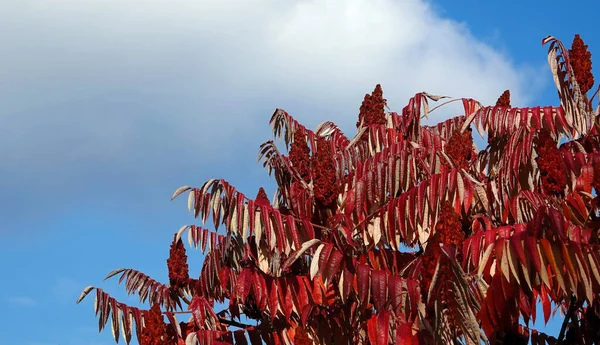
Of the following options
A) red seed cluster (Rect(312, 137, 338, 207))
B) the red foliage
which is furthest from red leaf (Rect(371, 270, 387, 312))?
red seed cluster (Rect(312, 137, 338, 207))

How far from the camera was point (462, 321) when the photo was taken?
4.22 m

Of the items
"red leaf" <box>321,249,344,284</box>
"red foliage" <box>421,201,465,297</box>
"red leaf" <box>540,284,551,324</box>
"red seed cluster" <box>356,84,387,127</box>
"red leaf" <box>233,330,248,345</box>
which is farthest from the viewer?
"red seed cluster" <box>356,84,387,127</box>

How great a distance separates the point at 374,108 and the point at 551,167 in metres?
2.24

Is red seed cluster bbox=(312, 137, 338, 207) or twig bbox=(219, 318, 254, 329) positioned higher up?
red seed cluster bbox=(312, 137, 338, 207)

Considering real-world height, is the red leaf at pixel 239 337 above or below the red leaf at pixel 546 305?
above

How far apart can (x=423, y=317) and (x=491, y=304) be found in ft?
1.37

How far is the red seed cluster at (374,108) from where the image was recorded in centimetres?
696

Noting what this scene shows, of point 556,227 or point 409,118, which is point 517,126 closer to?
point 409,118

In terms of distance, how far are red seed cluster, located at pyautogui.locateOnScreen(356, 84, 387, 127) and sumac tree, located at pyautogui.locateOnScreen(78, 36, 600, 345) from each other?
0.01 meters

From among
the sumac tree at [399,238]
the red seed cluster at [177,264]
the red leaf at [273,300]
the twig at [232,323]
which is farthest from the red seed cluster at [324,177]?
the twig at [232,323]

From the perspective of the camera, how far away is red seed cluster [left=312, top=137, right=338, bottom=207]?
560 centimetres

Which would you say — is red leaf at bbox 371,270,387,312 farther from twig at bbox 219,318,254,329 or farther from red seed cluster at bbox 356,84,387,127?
red seed cluster at bbox 356,84,387,127

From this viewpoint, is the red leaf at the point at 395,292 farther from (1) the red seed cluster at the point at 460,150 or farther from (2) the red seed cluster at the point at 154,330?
(2) the red seed cluster at the point at 154,330

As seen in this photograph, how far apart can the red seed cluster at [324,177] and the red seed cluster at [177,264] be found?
979mm
